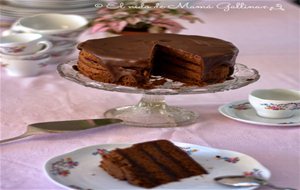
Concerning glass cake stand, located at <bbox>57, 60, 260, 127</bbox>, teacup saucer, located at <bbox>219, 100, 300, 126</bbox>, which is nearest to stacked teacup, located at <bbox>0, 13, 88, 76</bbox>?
A: glass cake stand, located at <bbox>57, 60, 260, 127</bbox>

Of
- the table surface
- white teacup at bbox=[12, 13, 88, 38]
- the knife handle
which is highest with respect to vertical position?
white teacup at bbox=[12, 13, 88, 38]

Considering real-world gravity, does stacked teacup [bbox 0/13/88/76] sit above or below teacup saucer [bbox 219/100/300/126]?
above

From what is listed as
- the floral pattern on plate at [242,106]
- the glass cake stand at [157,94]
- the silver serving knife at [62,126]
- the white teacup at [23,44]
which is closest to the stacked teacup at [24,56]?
the white teacup at [23,44]

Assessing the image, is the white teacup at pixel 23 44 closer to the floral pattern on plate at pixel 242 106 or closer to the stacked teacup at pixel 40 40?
the stacked teacup at pixel 40 40

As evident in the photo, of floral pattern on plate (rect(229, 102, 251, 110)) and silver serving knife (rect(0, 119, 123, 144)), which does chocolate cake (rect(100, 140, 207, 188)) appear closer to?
silver serving knife (rect(0, 119, 123, 144))

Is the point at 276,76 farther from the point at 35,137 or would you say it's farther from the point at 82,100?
the point at 35,137

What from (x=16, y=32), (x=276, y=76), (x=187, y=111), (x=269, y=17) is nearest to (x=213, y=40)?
(x=187, y=111)
